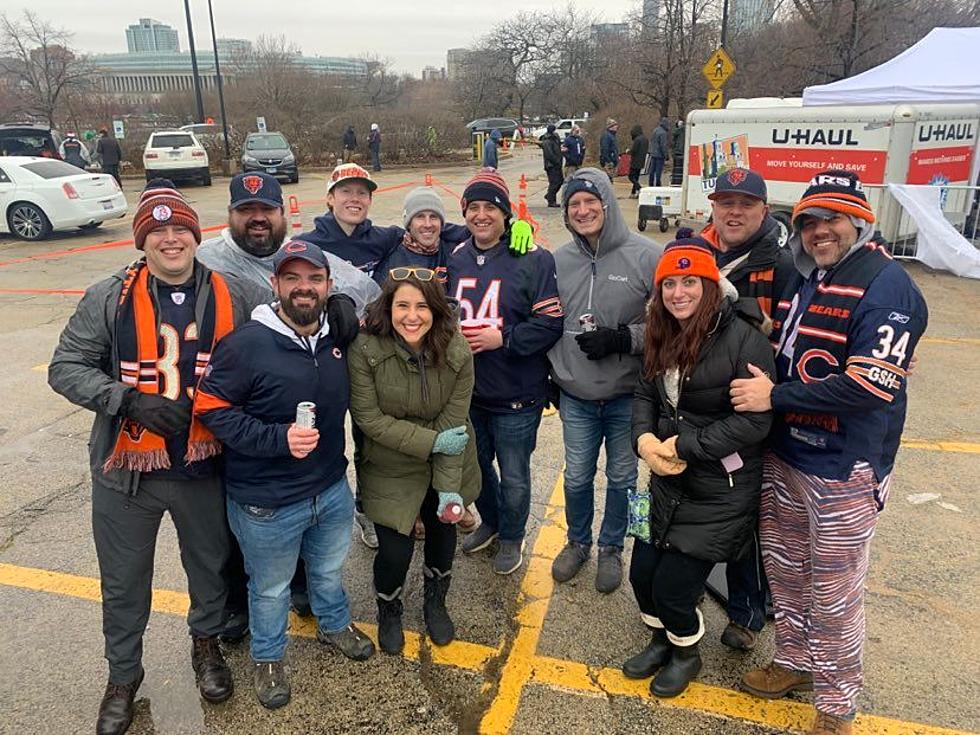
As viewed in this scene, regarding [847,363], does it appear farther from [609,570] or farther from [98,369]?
[98,369]

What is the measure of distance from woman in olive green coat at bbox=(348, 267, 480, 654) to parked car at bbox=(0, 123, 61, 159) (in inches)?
857

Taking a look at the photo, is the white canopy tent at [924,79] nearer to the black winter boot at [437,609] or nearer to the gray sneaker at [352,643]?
the black winter boot at [437,609]

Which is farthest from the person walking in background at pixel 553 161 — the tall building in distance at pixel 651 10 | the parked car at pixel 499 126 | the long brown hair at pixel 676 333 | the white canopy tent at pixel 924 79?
the parked car at pixel 499 126

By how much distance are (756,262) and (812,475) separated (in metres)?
0.87

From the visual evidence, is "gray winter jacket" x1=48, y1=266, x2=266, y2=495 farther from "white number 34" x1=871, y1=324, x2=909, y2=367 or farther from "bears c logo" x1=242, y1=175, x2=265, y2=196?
"white number 34" x1=871, y1=324, x2=909, y2=367

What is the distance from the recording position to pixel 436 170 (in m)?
28.2

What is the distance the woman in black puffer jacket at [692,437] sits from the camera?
8.23ft

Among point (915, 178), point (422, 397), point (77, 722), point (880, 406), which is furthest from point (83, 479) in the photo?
point (915, 178)

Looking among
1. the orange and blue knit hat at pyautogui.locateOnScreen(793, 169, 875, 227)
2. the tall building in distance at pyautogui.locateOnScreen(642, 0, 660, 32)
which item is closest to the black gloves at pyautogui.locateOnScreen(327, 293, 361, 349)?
the orange and blue knit hat at pyautogui.locateOnScreen(793, 169, 875, 227)

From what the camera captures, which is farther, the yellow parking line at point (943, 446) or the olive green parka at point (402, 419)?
the yellow parking line at point (943, 446)

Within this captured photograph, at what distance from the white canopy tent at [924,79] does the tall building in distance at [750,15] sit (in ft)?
70.3

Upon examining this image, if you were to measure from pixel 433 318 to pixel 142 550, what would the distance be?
56.4 inches

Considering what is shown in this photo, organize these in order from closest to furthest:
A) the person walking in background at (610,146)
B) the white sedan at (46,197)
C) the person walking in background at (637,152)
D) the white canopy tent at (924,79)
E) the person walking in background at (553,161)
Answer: the white canopy tent at (924,79) < the white sedan at (46,197) < the person walking in background at (553,161) < the person walking in background at (637,152) < the person walking in background at (610,146)

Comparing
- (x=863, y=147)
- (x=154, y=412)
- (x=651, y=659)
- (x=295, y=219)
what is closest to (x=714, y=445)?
(x=651, y=659)
